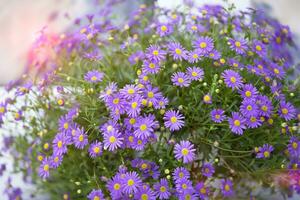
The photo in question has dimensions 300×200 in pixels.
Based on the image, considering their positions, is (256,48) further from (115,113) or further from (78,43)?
(78,43)

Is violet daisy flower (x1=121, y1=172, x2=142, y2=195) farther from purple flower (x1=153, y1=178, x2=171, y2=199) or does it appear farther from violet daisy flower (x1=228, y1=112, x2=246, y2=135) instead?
violet daisy flower (x1=228, y1=112, x2=246, y2=135)

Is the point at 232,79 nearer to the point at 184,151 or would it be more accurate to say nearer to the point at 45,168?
the point at 184,151

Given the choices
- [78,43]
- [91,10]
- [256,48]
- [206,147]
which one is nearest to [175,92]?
[206,147]

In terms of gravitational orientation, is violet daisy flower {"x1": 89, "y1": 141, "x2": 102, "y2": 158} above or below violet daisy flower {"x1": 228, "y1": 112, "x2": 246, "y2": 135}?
below

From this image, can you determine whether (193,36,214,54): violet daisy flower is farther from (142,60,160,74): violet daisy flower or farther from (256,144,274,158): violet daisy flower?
(256,144,274,158): violet daisy flower

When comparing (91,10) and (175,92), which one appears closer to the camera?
(175,92)

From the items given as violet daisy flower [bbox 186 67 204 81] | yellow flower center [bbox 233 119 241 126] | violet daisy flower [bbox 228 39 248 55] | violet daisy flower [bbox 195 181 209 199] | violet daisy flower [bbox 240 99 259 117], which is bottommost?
violet daisy flower [bbox 195 181 209 199]

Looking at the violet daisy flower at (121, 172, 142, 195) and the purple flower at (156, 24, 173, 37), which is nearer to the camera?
the violet daisy flower at (121, 172, 142, 195)

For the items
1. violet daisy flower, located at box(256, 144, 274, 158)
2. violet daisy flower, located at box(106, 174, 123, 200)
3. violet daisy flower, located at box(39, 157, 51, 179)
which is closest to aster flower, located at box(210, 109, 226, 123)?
violet daisy flower, located at box(256, 144, 274, 158)
